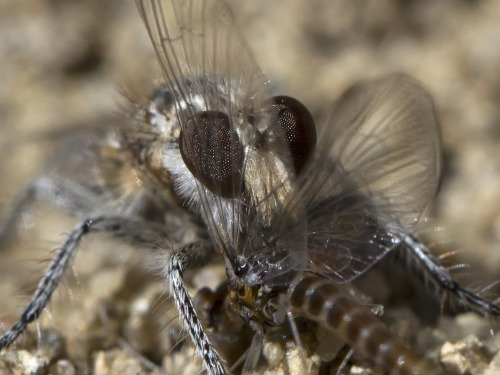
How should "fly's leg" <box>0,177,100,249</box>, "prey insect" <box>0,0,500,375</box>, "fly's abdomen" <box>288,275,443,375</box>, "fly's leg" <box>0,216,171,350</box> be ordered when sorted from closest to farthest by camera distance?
"fly's abdomen" <box>288,275,443,375</box>
"prey insect" <box>0,0,500,375</box>
"fly's leg" <box>0,216,171,350</box>
"fly's leg" <box>0,177,100,249</box>

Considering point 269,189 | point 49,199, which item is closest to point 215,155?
point 269,189

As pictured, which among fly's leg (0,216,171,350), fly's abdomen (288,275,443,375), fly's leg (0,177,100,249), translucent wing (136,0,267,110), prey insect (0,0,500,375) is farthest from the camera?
fly's leg (0,177,100,249)

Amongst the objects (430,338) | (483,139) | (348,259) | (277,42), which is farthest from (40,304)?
(483,139)

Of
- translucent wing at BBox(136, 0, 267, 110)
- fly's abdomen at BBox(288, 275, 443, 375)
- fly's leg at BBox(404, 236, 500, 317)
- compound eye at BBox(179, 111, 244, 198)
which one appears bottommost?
fly's leg at BBox(404, 236, 500, 317)

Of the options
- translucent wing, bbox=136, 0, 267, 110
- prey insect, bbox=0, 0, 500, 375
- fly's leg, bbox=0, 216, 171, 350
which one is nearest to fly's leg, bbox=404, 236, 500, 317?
prey insect, bbox=0, 0, 500, 375

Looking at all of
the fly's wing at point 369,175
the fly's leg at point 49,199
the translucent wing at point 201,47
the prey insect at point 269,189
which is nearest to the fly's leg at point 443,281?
the prey insect at point 269,189

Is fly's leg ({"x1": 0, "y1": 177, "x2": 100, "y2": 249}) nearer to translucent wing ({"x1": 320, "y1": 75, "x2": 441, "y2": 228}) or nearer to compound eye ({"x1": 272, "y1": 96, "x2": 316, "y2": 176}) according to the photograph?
compound eye ({"x1": 272, "y1": 96, "x2": 316, "y2": 176})

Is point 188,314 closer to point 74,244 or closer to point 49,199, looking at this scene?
point 74,244

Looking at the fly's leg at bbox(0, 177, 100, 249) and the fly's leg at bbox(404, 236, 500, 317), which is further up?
the fly's leg at bbox(0, 177, 100, 249)
